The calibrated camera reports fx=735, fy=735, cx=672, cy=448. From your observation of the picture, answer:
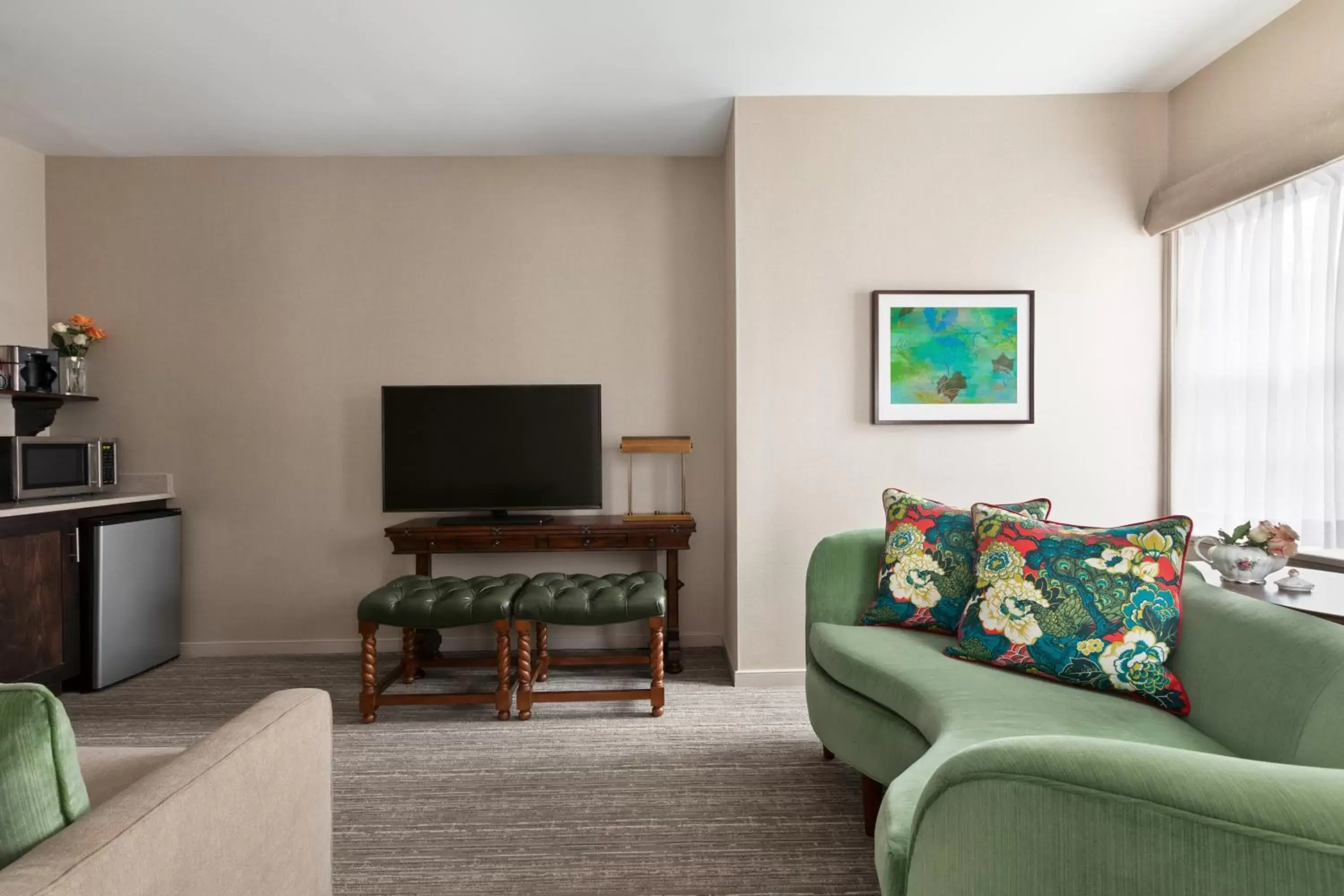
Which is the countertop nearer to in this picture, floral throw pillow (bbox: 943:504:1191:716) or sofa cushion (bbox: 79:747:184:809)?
sofa cushion (bbox: 79:747:184:809)

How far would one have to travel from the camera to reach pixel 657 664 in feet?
10.3

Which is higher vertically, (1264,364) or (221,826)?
(1264,364)

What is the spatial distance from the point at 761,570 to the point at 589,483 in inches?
41.1

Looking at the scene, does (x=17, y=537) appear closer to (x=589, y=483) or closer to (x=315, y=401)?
(x=315, y=401)

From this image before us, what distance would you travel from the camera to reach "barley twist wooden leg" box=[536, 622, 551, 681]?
355cm

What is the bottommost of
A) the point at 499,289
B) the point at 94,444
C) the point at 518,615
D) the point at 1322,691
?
the point at 518,615

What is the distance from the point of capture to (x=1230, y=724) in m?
1.65

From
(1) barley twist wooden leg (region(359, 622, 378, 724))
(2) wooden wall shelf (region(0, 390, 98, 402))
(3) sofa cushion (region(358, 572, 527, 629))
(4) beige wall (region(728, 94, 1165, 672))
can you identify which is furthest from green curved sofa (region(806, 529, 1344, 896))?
(2) wooden wall shelf (region(0, 390, 98, 402))

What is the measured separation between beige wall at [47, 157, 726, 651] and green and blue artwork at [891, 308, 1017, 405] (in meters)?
1.24

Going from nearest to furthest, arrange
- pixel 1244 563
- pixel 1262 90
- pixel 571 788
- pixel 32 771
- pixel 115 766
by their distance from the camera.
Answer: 1. pixel 32 771
2. pixel 115 766
3. pixel 1244 563
4. pixel 571 788
5. pixel 1262 90

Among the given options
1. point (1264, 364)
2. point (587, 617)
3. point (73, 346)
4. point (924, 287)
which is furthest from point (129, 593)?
point (1264, 364)

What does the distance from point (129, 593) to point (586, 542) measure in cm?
227

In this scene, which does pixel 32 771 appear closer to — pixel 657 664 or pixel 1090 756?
pixel 1090 756

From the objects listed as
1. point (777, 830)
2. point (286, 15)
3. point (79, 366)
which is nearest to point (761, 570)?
point (777, 830)
